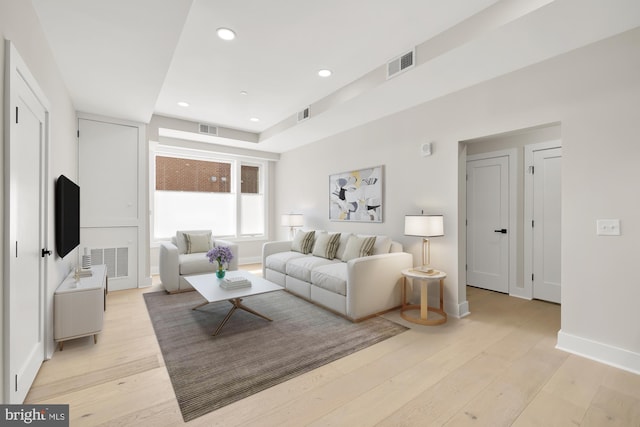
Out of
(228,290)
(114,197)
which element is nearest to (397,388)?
(228,290)

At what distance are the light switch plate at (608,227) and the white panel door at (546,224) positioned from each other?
5.09 ft

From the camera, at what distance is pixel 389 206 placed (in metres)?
4.14

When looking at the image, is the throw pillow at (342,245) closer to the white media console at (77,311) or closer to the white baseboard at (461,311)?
the white baseboard at (461,311)

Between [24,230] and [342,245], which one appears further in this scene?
[342,245]

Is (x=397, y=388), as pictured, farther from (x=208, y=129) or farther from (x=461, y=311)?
(x=208, y=129)

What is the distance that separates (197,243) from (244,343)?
107 inches

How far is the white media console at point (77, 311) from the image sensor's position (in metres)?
2.49

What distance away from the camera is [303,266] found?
3.89 metres

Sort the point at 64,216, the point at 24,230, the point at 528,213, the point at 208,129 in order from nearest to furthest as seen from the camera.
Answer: the point at 24,230, the point at 64,216, the point at 528,213, the point at 208,129

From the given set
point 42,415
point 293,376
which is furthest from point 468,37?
point 42,415

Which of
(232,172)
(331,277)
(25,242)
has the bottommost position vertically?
(331,277)

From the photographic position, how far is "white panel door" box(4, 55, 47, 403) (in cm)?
158

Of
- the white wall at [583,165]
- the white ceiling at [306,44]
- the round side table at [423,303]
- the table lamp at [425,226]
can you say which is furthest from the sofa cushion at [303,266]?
the white ceiling at [306,44]

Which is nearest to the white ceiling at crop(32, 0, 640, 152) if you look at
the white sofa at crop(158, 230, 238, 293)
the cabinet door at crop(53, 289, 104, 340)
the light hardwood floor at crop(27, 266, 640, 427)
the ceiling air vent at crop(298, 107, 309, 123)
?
the ceiling air vent at crop(298, 107, 309, 123)
